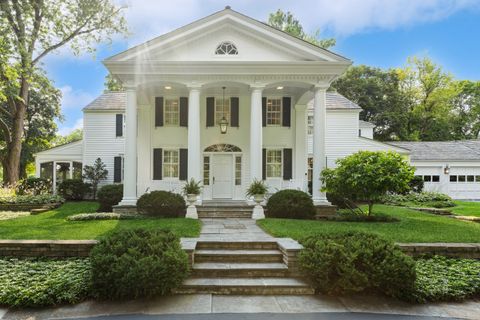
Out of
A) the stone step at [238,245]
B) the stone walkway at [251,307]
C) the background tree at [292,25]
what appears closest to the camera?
the stone walkway at [251,307]

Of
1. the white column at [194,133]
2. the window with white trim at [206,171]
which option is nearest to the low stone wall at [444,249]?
the white column at [194,133]

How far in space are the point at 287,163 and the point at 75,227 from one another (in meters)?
8.90

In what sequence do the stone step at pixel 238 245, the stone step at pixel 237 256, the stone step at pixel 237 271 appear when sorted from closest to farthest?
the stone step at pixel 237 271 → the stone step at pixel 237 256 → the stone step at pixel 238 245

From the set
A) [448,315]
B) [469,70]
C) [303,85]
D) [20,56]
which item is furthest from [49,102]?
[469,70]

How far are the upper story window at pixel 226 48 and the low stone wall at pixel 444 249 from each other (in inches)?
374

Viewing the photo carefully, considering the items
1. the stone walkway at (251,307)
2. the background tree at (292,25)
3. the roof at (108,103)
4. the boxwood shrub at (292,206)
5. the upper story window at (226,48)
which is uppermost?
the background tree at (292,25)

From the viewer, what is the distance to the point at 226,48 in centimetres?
1295

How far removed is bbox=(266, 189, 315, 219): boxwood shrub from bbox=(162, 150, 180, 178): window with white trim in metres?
5.13

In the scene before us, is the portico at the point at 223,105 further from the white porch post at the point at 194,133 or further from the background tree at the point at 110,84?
the background tree at the point at 110,84

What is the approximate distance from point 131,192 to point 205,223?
3751mm

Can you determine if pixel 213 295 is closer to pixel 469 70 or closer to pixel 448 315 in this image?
pixel 448 315

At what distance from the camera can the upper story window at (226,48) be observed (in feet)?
42.4

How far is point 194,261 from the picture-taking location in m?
6.11

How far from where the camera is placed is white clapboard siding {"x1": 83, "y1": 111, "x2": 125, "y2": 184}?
18578 millimetres
